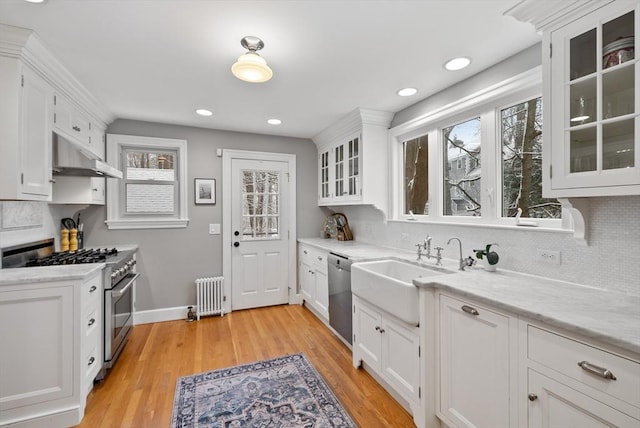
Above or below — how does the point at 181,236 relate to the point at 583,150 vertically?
below

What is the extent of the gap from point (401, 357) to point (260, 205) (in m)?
2.71

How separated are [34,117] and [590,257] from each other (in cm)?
353

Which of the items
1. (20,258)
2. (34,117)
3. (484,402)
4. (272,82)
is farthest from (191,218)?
(484,402)

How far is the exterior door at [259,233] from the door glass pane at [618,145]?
10.9ft

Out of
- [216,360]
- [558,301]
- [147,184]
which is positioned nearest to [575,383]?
[558,301]

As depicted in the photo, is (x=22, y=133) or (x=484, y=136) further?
(x=484, y=136)

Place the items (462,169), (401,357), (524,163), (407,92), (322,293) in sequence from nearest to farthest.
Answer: (401,357), (524,163), (462,169), (407,92), (322,293)

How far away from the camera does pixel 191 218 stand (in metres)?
3.59

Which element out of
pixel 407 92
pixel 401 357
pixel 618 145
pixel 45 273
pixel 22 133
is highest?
pixel 407 92

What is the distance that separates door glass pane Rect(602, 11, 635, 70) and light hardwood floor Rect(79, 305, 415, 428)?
218 cm

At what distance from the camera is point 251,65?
167cm

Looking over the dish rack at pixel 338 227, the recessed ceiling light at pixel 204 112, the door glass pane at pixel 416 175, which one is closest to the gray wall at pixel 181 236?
the recessed ceiling light at pixel 204 112

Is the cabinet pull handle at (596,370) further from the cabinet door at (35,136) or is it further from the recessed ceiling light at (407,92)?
the cabinet door at (35,136)

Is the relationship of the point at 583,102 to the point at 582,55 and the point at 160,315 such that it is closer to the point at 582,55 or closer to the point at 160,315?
the point at 582,55
